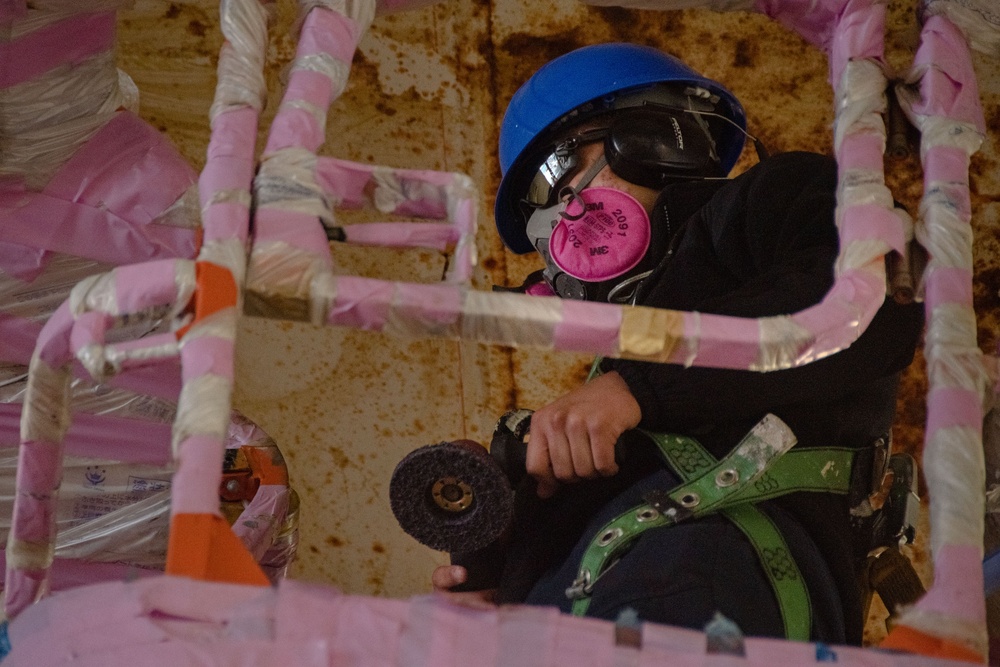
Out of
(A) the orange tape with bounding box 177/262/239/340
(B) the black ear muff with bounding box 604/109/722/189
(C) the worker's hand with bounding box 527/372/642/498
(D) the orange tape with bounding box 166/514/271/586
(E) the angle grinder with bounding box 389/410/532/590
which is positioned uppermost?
(B) the black ear muff with bounding box 604/109/722/189

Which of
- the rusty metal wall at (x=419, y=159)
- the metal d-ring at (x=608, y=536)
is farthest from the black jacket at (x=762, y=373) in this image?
the rusty metal wall at (x=419, y=159)

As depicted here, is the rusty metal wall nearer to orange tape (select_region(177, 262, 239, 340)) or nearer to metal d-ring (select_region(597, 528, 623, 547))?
metal d-ring (select_region(597, 528, 623, 547))

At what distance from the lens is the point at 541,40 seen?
68.4 inches

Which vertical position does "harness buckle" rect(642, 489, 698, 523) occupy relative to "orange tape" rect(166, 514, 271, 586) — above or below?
above

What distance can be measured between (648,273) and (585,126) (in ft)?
0.86

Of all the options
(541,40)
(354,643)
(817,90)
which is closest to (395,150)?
(541,40)

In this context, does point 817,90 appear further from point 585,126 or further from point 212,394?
point 212,394

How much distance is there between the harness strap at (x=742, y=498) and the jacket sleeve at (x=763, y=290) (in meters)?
0.03

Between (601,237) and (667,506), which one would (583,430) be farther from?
(601,237)

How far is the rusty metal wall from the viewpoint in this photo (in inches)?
67.2

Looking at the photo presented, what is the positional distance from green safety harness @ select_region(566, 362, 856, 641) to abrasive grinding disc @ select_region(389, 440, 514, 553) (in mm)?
126

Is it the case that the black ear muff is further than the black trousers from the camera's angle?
Yes

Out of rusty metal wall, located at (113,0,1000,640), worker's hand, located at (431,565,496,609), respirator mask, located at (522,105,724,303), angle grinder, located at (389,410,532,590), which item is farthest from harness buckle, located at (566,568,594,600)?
rusty metal wall, located at (113,0,1000,640)

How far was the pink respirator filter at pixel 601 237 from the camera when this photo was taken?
3.97ft
